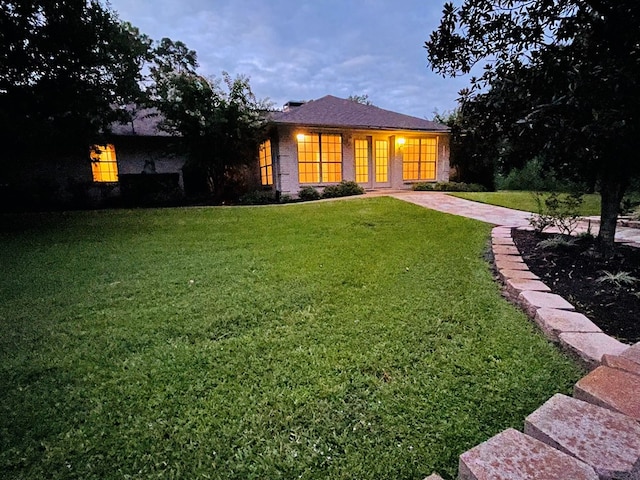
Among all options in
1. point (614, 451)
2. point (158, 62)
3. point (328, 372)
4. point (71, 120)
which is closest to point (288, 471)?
point (328, 372)

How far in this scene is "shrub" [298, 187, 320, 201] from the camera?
10.3m

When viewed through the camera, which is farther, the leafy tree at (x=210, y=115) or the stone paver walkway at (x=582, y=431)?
the leafy tree at (x=210, y=115)

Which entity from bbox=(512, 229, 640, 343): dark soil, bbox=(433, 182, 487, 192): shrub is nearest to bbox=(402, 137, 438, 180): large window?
bbox=(433, 182, 487, 192): shrub

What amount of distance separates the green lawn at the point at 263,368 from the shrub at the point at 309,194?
22.3ft

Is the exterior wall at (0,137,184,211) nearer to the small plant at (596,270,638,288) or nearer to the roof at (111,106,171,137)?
the roof at (111,106,171,137)

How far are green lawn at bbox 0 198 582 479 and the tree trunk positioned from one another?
3.59 feet

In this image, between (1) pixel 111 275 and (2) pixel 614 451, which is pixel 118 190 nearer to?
(1) pixel 111 275

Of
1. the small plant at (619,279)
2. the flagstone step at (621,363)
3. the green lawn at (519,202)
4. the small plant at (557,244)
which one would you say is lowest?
the flagstone step at (621,363)

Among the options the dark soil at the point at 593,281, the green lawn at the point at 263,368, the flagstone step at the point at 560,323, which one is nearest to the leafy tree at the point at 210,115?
the green lawn at the point at 263,368

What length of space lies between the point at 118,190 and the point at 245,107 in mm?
5376

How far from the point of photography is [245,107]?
32.3 feet

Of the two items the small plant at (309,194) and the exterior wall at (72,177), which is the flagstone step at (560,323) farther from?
the exterior wall at (72,177)

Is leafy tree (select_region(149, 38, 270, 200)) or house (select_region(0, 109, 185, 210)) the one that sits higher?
leafy tree (select_region(149, 38, 270, 200))

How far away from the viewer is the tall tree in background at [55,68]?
19.1 ft
